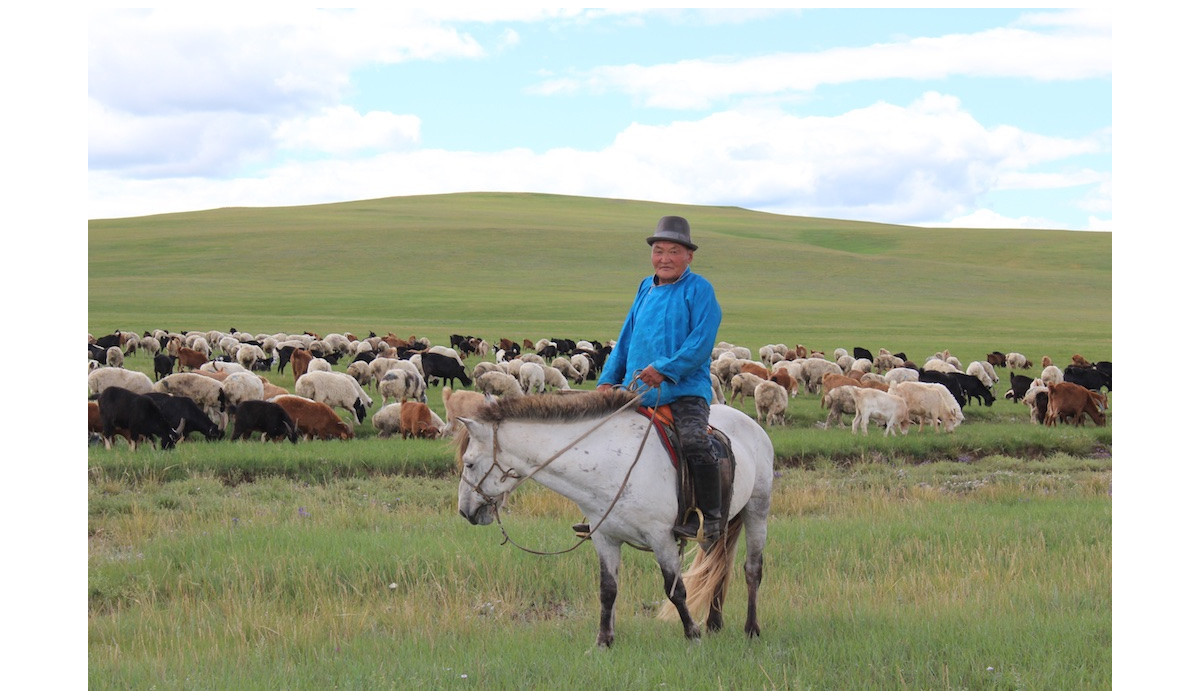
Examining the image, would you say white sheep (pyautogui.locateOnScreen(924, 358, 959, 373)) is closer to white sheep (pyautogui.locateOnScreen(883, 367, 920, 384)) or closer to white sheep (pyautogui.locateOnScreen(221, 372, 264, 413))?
white sheep (pyautogui.locateOnScreen(883, 367, 920, 384))

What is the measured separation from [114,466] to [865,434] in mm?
12145

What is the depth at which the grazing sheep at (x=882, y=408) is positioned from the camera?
17.8 metres

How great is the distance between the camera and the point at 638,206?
422 ft

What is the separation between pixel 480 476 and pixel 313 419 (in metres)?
11.4

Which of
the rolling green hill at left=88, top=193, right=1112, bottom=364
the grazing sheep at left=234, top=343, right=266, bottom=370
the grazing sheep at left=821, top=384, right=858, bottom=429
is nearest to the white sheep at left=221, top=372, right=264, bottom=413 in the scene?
the grazing sheep at left=234, top=343, right=266, bottom=370

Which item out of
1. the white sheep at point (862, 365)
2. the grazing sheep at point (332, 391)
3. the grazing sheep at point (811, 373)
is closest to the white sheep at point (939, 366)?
the white sheep at point (862, 365)

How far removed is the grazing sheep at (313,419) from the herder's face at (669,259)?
11.4 m

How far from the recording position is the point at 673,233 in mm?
6387

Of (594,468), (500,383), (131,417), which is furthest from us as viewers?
(500,383)

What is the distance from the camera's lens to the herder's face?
6.37 m

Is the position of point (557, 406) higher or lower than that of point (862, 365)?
higher

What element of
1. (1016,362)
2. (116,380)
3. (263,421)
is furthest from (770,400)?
(1016,362)

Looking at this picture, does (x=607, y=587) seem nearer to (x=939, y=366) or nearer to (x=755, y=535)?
(x=755, y=535)

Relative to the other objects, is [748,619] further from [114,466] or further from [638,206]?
[638,206]
